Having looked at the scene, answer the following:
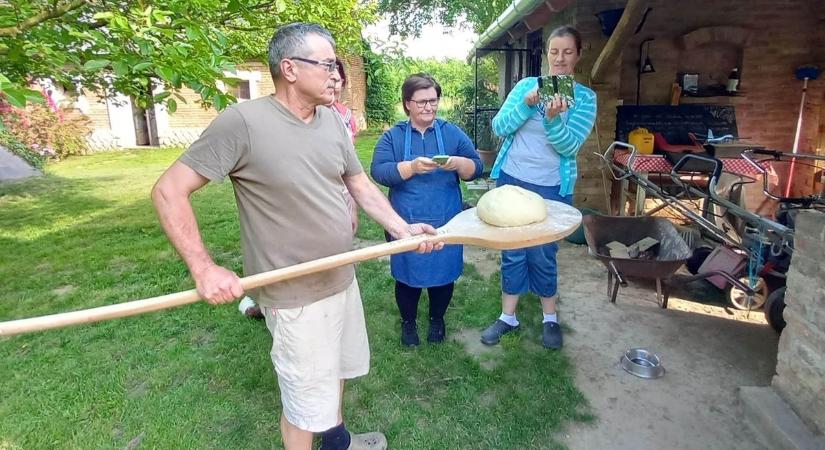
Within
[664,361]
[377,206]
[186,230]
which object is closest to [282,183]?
[186,230]

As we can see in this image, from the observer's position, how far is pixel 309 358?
1.75 m

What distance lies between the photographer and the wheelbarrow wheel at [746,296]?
3.22 meters

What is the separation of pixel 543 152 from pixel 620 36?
2.25 meters

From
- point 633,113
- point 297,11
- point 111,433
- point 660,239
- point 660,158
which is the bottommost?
point 111,433

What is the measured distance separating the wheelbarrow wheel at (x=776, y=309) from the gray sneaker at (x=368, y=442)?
250 cm

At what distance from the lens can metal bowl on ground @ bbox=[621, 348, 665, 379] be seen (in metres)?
2.72

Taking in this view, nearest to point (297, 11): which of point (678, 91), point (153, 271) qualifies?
point (153, 271)

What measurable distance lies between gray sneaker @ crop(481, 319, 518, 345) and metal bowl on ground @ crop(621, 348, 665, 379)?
0.68 m

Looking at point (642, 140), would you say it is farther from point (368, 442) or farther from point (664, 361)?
point (368, 442)

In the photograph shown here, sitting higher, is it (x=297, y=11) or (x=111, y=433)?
(x=297, y=11)

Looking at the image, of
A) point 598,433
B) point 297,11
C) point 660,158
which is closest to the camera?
point 598,433

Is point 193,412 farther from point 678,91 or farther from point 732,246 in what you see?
point 678,91

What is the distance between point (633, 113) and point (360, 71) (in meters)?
12.8

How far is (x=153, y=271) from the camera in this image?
4.64 metres
